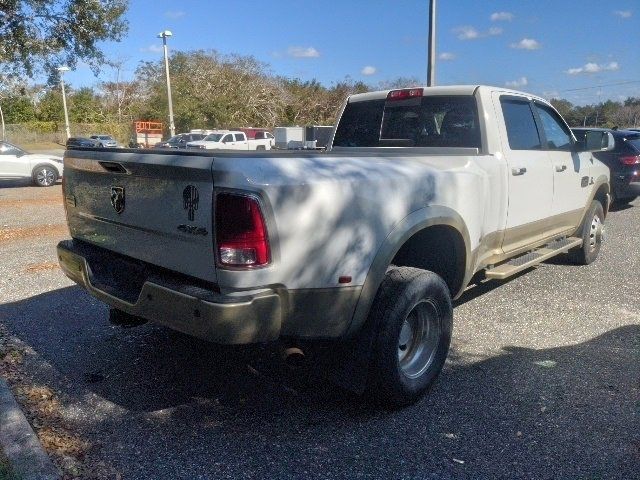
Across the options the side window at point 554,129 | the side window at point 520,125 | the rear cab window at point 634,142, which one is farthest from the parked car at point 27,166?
the side window at point 520,125

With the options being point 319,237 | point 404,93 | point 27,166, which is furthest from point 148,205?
point 27,166

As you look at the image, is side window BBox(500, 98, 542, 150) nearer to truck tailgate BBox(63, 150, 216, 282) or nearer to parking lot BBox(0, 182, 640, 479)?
A: parking lot BBox(0, 182, 640, 479)

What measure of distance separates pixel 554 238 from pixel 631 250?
3.04 meters

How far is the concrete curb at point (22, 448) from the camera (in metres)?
2.73

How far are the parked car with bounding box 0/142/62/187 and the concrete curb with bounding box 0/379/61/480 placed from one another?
16.4 meters

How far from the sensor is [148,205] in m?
3.15

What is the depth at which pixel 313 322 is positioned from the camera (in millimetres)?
3002

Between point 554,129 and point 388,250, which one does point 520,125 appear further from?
point 388,250

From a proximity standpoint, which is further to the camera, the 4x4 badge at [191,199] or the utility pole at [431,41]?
the utility pole at [431,41]

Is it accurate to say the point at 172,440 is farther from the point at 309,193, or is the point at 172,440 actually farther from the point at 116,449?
the point at 309,193

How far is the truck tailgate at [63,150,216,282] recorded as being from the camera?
2836 mm

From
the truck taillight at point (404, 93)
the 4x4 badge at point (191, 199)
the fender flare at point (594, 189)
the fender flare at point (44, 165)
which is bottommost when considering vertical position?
the fender flare at point (44, 165)

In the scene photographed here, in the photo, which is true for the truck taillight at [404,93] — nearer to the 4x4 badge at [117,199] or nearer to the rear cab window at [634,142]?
the 4x4 badge at [117,199]

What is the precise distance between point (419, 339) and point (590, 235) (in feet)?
13.0
